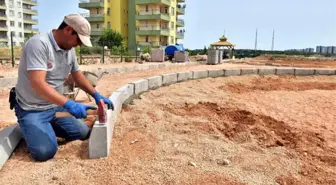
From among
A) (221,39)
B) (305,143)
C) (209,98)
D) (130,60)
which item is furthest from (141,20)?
(305,143)

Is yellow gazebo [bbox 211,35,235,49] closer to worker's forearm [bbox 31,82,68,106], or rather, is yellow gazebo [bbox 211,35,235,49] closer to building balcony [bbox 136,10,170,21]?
building balcony [bbox 136,10,170,21]

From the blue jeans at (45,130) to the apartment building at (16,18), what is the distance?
44266mm

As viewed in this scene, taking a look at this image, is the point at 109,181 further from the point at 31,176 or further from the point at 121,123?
the point at 121,123

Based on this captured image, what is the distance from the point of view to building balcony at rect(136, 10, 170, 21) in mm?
35062

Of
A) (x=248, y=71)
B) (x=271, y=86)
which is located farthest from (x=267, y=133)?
(x=248, y=71)

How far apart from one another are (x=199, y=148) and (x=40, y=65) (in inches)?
64.4

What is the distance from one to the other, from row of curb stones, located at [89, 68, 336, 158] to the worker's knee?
331 mm

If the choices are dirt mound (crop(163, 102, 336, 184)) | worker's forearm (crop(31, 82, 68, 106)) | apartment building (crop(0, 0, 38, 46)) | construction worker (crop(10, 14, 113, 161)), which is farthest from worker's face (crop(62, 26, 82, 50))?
apartment building (crop(0, 0, 38, 46))

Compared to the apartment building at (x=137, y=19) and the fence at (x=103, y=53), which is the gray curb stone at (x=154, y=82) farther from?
the apartment building at (x=137, y=19)

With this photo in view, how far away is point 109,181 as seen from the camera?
2.10m

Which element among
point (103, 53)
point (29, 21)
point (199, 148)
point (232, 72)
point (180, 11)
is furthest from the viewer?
point (29, 21)

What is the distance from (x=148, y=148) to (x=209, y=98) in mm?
3008

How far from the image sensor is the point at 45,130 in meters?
2.49

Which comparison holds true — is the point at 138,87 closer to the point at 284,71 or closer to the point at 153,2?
the point at 284,71
